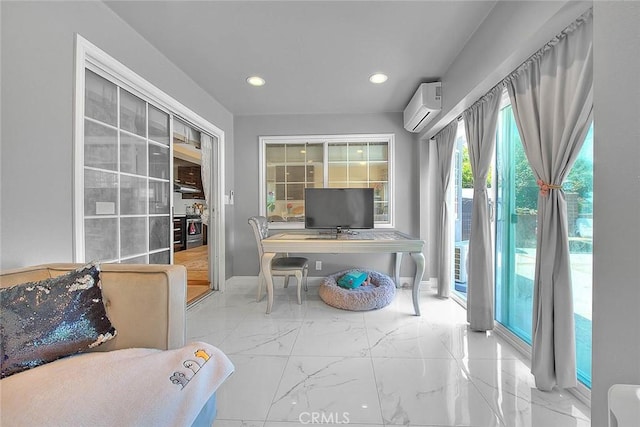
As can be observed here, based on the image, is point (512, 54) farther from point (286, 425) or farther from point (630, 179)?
point (286, 425)

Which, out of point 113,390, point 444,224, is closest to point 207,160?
point 113,390

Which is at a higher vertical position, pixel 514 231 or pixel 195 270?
pixel 514 231

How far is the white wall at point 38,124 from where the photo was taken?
1.18 m

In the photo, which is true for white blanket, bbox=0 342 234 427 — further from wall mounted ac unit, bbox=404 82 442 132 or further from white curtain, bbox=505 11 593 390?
wall mounted ac unit, bbox=404 82 442 132

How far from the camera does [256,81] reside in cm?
260

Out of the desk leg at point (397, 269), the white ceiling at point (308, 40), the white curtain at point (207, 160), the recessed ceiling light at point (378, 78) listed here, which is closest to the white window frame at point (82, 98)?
the white curtain at point (207, 160)

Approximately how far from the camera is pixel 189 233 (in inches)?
230

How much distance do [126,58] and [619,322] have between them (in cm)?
293

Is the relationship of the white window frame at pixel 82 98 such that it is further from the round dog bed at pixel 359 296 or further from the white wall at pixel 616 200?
the white wall at pixel 616 200

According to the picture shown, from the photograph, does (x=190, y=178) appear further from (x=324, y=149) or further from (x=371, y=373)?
(x=371, y=373)

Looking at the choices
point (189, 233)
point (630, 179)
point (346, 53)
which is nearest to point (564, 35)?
point (630, 179)

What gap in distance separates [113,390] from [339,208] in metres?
2.58

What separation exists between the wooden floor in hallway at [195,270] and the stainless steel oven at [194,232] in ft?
0.44

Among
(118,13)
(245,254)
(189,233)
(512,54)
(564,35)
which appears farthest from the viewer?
(189,233)
